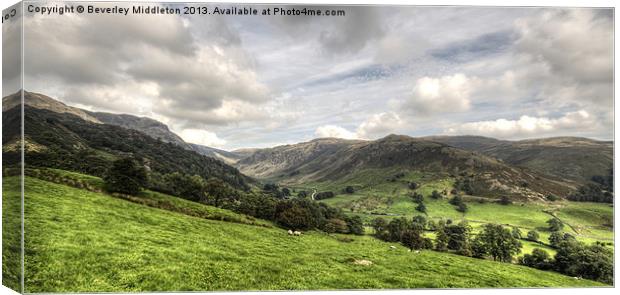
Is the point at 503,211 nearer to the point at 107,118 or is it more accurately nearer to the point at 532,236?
the point at 532,236

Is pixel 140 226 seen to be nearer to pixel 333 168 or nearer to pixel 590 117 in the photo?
pixel 590 117

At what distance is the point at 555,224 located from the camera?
96.1 feet

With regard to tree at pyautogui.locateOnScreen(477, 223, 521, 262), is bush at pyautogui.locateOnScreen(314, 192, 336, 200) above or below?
above

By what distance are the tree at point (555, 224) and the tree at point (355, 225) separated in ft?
57.8

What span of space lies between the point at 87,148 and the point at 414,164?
53.7 m

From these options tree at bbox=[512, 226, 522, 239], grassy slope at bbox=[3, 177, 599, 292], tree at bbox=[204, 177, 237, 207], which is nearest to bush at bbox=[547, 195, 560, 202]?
tree at bbox=[512, 226, 522, 239]

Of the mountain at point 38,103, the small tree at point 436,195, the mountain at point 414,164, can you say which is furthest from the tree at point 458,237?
the mountain at point 38,103

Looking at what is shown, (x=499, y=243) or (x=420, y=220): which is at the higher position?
(x=420, y=220)

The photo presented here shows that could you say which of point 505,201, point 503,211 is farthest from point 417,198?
point 503,211

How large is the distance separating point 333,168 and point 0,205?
9064 cm

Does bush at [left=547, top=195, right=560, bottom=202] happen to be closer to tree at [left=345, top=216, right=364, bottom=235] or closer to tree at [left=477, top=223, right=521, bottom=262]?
tree at [left=477, top=223, right=521, bottom=262]

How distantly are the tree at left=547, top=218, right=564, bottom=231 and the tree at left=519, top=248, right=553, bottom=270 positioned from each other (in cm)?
474

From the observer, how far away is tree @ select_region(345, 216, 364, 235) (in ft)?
93.7

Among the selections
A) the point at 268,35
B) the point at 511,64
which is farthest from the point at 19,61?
the point at 511,64
